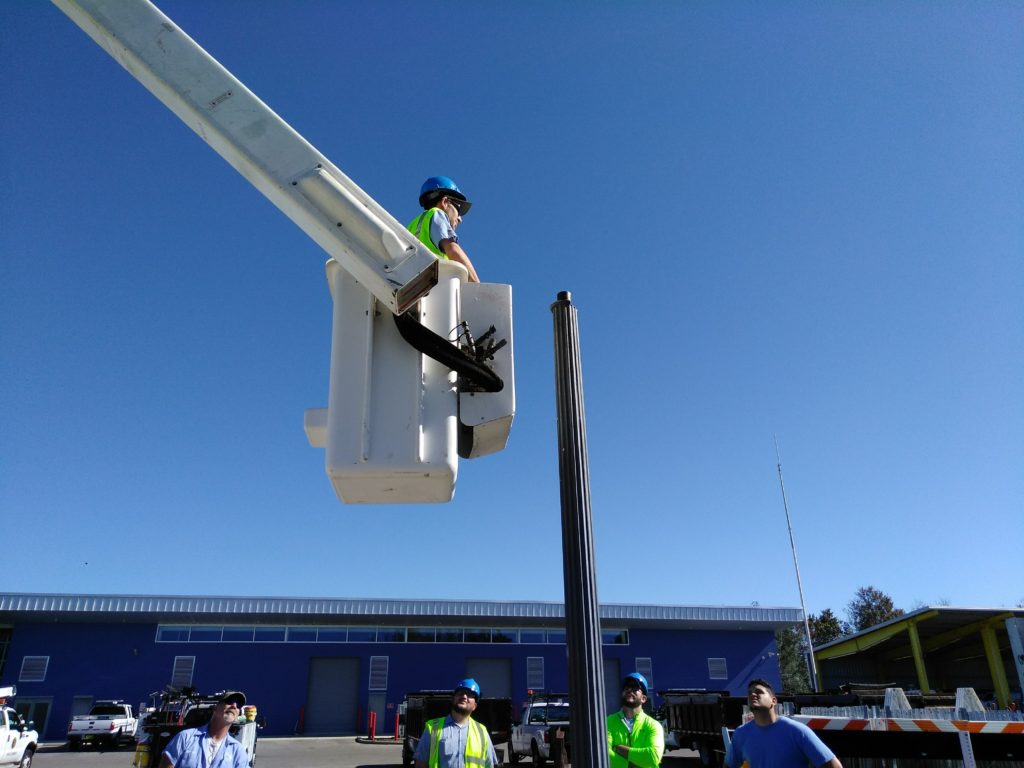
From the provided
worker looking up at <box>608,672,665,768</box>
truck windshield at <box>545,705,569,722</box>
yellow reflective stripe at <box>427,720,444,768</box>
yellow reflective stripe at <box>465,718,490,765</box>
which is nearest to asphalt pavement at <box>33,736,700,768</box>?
truck windshield at <box>545,705,569,722</box>

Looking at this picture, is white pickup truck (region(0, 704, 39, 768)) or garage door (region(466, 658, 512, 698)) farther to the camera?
garage door (region(466, 658, 512, 698))

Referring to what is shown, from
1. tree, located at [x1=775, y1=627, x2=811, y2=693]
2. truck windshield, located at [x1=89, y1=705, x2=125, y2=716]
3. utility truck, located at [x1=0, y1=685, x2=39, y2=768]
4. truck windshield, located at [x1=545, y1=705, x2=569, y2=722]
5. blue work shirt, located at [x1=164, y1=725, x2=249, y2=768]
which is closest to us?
blue work shirt, located at [x1=164, y1=725, x2=249, y2=768]

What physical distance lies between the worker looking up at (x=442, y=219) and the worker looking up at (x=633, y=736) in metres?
4.36

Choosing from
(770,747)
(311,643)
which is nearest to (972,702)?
(770,747)

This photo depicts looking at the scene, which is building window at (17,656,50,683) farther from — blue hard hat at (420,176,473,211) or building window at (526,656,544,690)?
blue hard hat at (420,176,473,211)

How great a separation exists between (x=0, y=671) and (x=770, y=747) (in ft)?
119

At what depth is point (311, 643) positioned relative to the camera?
32594mm

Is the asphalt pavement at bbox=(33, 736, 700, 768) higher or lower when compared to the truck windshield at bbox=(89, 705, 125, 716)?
lower

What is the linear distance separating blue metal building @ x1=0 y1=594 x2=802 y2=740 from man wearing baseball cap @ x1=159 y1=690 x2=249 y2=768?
27935 millimetres

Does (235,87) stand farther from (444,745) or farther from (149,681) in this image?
(149,681)

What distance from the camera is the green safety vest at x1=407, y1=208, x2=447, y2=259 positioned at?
8.99 feet

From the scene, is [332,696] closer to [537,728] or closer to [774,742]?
[537,728]

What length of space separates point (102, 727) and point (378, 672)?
10.6m

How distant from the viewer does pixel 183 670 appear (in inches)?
1241
